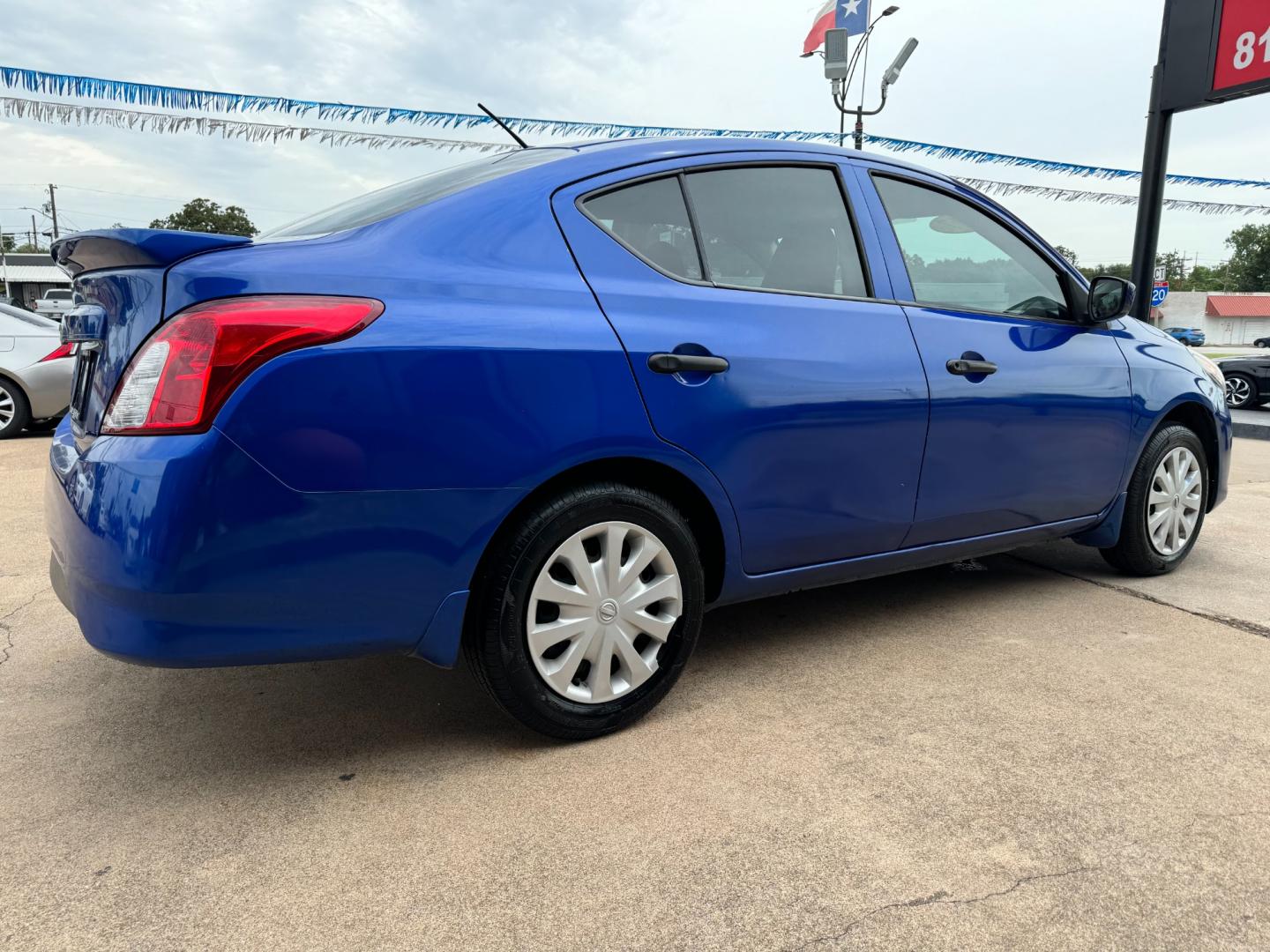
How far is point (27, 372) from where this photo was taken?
26.7ft

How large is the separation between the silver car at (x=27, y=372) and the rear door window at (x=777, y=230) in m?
7.48

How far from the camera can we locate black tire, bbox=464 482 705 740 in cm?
213

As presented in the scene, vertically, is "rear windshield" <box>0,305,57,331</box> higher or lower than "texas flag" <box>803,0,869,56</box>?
lower

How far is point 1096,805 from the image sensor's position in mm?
2029

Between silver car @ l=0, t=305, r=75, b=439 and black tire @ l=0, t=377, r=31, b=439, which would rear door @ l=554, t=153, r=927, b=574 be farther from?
black tire @ l=0, t=377, r=31, b=439

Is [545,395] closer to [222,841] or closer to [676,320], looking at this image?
[676,320]

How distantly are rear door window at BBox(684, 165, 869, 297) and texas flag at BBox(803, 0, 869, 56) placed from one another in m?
11.6

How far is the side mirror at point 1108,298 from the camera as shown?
3379 millimetres

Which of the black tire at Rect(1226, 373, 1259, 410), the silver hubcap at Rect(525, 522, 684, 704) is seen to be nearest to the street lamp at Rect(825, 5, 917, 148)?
the black tire at Rect(1226, 373, 1259, 410)

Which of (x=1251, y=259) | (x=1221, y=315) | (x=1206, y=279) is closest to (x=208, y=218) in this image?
(x=1221, y=315)

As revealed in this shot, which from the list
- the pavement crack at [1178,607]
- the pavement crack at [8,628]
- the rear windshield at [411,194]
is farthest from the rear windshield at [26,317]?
the pavement crack at [1178,607]

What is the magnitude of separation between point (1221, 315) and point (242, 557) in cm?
8898

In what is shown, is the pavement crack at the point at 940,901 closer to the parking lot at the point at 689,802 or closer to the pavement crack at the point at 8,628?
the parking lot at the point at 689,802

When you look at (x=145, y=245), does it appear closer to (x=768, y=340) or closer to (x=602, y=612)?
(x=602, y=612)
